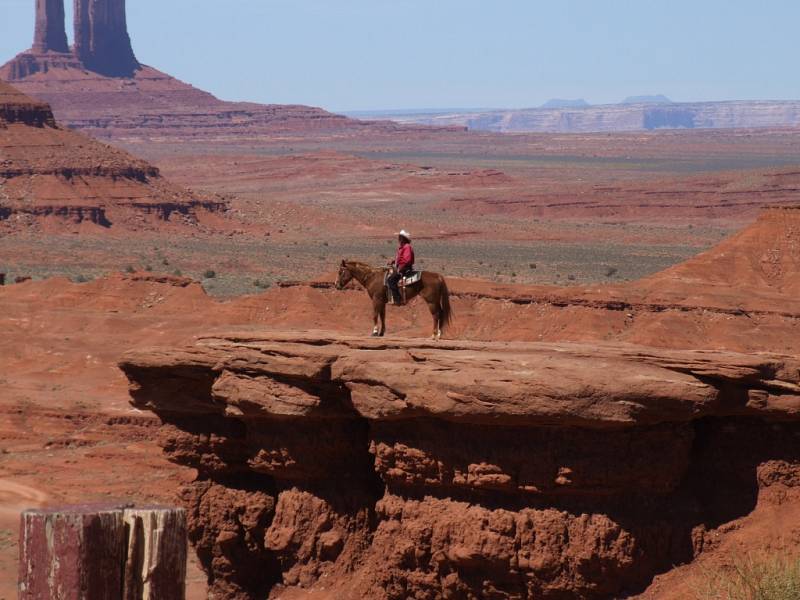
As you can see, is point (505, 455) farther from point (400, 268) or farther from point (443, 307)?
point (400, 268)

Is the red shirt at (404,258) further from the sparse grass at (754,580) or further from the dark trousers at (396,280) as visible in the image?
the sparse grass at (754,580)

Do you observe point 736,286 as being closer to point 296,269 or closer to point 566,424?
point 566,424

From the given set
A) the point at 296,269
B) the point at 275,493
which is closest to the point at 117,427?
the point at 275,493

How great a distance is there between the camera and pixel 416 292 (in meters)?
17.5

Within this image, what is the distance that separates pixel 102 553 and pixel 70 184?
89.5 metres

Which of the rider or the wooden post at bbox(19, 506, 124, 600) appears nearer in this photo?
the wooden post at bbox(19, 506, 124, 600)

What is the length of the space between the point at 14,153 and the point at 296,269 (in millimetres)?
29188

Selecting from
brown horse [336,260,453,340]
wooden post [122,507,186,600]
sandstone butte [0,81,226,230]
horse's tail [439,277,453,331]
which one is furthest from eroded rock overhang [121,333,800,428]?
sandstone butte [0,81,226,230]

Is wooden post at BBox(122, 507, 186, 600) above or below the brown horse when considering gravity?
above

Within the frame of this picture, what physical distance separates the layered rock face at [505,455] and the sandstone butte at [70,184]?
245ft

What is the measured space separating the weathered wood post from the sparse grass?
7215 mm

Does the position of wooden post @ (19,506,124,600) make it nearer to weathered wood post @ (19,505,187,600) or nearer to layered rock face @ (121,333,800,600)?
weathered wood post @ (19,505,187,600)

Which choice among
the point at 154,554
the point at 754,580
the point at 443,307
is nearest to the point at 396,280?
the point at 443,307

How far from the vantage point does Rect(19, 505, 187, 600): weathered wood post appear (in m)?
5.46
